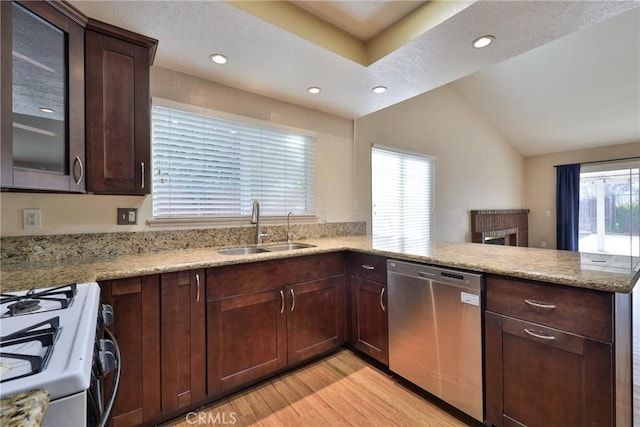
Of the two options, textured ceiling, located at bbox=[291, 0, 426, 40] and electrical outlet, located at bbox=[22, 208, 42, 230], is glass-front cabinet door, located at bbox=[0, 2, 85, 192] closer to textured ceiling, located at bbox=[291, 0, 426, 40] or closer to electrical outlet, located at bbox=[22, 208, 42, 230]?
electrical outlet, located at bbox=[22, 208, 42, 230]

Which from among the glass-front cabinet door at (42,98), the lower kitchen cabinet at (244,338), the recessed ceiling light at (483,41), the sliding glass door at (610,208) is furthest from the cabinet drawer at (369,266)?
the sliding glass door at (610,208)

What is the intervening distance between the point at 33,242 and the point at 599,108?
7.58 metres

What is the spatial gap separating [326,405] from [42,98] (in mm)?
2272

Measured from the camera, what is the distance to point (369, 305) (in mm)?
2211

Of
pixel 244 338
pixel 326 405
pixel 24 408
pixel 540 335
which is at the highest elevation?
pixel 24 408

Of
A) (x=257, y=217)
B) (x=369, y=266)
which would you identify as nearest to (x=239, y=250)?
(x=257, y=217)

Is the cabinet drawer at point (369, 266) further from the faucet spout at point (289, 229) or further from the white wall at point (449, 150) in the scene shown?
the white wall at point (449, 150)

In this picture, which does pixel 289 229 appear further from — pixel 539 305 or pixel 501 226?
pixel 501 226

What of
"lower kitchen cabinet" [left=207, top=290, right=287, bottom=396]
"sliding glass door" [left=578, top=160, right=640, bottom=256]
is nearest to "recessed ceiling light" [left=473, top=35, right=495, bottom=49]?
"lower kitchen cabinet" [left=207, top=290, right=287, bottom=396]

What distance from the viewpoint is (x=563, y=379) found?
1.28 meters

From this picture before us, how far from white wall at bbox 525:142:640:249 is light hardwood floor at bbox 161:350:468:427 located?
7.07 meters

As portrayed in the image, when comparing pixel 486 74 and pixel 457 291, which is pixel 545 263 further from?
pixel 486 74

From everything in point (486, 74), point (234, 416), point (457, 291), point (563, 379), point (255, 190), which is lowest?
point (234, 416)

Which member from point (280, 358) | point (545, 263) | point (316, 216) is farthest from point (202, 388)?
point (545, 263)
